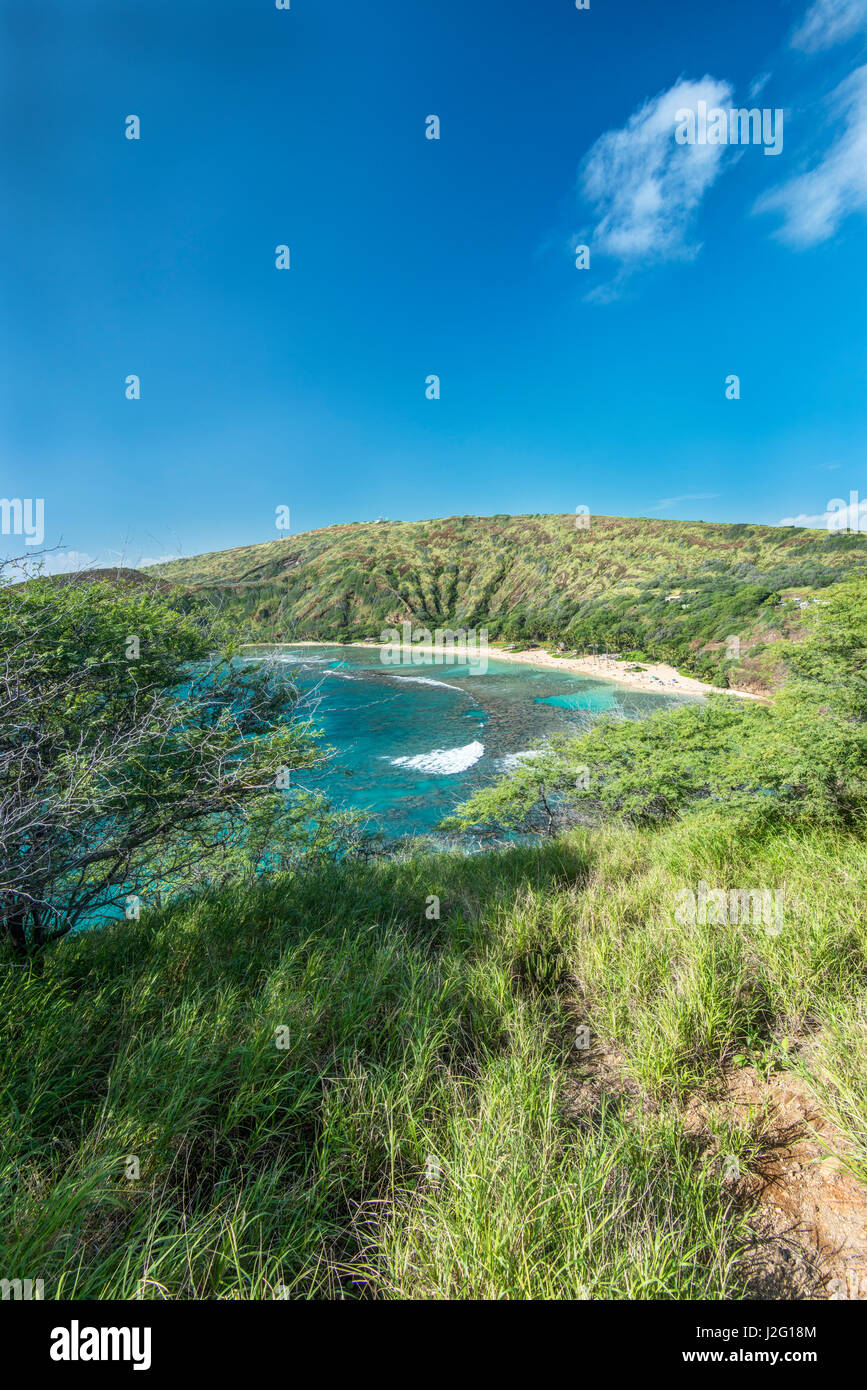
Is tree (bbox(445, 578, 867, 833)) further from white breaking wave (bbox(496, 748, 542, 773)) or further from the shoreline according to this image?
the shoreline

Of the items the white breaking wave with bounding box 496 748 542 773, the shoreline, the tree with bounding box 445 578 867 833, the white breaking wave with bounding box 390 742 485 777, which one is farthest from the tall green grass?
the shoreline

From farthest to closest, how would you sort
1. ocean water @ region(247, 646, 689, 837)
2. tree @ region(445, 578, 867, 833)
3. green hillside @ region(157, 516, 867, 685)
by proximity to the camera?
green hillside @ region(157, 516, 867, 685) → ocean water @ region(247, 646, 689, 837) → tree @ region(445, 578, 867, 833)


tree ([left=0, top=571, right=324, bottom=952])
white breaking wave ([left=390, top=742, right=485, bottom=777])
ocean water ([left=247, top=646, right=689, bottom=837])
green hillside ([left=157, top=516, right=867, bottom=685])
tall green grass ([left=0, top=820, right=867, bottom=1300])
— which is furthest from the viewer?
A: green hillside ([left=157, top=516, right=867, bottom=685])

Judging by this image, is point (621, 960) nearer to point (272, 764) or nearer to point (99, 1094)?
point (99, 1094)

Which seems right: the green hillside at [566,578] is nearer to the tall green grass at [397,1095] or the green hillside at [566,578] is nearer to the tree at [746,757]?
the tree at [746,757]

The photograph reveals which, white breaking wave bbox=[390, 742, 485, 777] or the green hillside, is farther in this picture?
the green hillside
